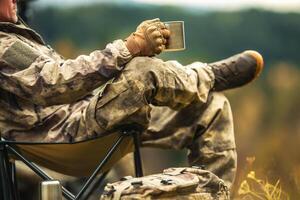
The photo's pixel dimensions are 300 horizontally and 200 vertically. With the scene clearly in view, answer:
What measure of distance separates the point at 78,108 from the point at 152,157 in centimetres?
111

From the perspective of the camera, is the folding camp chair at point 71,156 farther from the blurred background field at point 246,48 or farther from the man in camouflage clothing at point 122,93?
the blurred background field at point 246,48

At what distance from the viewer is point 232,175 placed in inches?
121

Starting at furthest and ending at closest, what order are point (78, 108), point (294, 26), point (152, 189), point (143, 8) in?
point (143, 8) → point (294, 26) → point (78, 108) → point (152, 189)

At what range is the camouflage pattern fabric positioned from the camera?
2.69m

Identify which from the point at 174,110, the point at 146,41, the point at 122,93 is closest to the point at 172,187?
the point at 122,93

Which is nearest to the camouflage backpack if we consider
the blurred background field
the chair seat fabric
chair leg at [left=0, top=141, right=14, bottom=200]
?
the chair seat fabric

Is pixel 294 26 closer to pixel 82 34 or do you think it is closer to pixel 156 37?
Answer: pixel 82 34

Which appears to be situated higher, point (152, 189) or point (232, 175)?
point (152, 189)

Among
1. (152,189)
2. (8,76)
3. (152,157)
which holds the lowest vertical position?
(152,157)

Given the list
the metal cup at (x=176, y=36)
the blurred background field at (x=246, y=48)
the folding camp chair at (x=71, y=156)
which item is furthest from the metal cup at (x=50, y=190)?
the blurred background field at (x=246, y=48)

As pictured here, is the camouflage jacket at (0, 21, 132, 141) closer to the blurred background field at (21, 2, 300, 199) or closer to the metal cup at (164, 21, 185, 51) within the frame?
the metal cup at (164, 21, 185, 51)

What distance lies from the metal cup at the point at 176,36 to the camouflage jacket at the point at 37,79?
0.15 metres

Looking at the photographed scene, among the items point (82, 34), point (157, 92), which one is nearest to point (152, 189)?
point (157, 92)

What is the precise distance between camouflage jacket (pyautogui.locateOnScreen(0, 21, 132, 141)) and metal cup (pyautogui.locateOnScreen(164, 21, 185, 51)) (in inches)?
5.8
